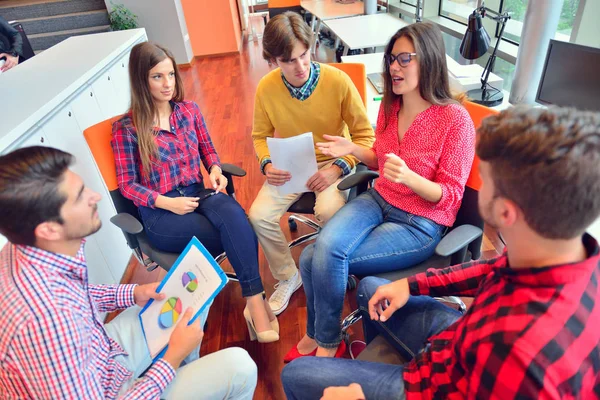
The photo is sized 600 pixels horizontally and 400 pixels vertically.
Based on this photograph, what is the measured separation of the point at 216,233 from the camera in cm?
170

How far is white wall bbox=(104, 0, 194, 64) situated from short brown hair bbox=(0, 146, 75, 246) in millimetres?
5680

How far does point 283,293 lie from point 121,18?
Answer: 567cm

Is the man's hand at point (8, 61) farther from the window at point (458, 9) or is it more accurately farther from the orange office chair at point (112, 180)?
the window at point (458, 9)

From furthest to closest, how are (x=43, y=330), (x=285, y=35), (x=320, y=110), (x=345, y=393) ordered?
(x=320, y=110)
(x=285, y=35)
(x=345, y=393)
(x=43, y=330)

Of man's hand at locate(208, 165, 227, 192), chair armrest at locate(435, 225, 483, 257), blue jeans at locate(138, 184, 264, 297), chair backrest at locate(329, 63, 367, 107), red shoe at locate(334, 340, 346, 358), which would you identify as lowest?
red shoe at locate(334, 340, 346, 358)

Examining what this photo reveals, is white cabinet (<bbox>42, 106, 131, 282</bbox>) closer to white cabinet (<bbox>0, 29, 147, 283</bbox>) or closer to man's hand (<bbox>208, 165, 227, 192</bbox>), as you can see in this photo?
white cabinet (<bbox>0, 29, 147, 283</bbox>)

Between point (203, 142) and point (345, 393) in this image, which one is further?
point (203, 142)

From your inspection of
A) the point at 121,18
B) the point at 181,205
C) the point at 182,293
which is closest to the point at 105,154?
the point at 181,205

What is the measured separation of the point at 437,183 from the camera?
4.63ft

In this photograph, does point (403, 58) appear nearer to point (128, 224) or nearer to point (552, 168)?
point (552, 168)

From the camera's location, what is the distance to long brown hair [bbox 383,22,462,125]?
1.42 meters

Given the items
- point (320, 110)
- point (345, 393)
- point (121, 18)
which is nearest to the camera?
point (345, 393)

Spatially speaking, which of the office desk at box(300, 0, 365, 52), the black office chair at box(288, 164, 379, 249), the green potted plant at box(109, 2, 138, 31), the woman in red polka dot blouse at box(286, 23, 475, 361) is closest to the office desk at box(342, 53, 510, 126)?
the woman in red polka dot blouse at box(286, 23, 475, 361)

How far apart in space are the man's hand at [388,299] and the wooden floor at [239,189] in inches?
26.5
